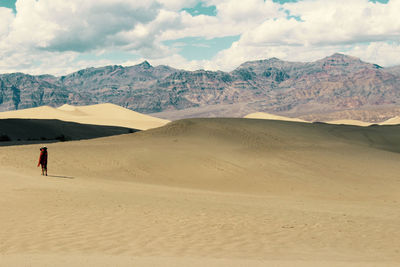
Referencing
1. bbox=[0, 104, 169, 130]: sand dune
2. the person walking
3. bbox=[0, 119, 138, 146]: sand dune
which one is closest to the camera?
the person walking

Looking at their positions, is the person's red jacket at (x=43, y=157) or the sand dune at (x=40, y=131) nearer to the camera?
the person's red jacket at (x=43, y=157)

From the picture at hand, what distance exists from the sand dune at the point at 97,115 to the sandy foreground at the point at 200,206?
72409 mm

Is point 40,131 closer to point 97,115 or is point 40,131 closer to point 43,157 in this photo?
point 43,157

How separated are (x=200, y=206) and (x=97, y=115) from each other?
4606 inches

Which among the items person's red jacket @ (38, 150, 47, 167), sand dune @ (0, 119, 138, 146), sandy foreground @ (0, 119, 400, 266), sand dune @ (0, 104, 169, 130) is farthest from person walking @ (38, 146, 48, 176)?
sand dune @ (0, 104, 169, 130)

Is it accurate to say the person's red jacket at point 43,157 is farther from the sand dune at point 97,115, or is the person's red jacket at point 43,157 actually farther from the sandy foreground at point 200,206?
the sand dune at point 97,115

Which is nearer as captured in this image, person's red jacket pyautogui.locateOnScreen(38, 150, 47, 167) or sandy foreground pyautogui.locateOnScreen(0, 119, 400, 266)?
sandy foreground pyautogui.locateOnScreen(0, 119, 400, 266)

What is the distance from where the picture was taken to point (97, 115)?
411 feet

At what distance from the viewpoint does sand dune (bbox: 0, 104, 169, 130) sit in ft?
332

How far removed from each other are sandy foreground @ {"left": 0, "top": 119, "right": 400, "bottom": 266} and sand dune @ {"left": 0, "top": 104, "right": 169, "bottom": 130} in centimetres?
7241

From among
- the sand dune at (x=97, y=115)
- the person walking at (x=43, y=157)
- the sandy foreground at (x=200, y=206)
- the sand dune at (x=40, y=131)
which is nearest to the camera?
the sandy foreground at (x=200, y=206)

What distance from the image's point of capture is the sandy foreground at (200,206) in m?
7.52

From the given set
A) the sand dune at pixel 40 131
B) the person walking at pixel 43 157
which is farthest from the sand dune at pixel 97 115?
the person walking at pixel 43 157

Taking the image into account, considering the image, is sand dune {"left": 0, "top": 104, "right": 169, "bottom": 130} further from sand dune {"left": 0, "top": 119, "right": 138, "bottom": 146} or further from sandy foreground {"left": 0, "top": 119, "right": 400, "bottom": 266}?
sandy foreground {"left": 0, "top": 119, "right": 400, "bottom": 266}
